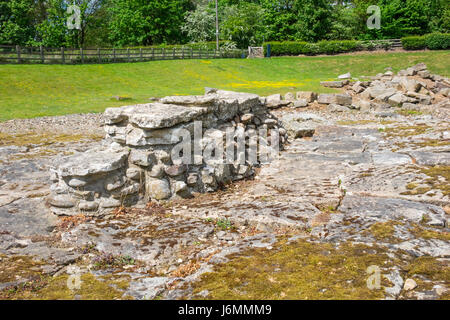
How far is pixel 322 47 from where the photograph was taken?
149 ft

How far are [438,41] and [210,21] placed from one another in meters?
29.8

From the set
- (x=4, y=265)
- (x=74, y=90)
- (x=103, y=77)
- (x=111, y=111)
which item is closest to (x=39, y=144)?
(x=111, y=111)

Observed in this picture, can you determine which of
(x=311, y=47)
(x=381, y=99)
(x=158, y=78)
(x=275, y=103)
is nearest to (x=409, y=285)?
(x=275, y=103)

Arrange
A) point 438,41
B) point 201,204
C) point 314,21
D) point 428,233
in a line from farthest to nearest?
point 314,21
point 438,41
point 201,204
point 428,233

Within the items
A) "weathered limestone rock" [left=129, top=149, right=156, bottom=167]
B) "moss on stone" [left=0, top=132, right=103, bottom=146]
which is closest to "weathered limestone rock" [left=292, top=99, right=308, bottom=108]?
"moss on stone" [left=0, top=132, right=103, bottom=146]

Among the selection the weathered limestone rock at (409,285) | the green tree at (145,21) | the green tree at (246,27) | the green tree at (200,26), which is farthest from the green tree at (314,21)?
the weathered limestone rock at (409,285)

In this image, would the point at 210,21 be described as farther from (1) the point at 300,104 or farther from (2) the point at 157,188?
(2) the point at 157,188

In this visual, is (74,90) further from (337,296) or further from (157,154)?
(337,296)

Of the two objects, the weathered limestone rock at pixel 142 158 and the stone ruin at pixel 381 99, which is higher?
the stone ruin at pixel 381 99

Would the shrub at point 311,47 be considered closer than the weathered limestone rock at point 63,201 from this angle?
No

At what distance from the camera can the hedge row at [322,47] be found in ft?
145

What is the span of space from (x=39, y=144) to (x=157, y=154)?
6050 mm

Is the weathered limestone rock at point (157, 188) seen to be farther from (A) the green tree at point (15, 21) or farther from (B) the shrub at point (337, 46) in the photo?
(A) the green tree at point (15, 21)

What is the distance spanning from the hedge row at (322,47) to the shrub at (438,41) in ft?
13.1
